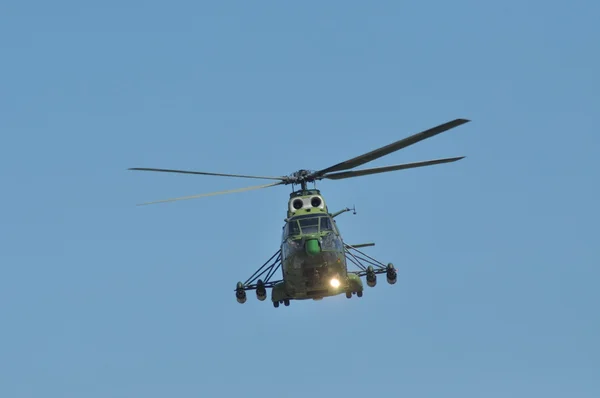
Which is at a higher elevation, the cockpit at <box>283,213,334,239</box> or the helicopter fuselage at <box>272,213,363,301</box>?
the cockpit at <box>283,213,334,239</box>

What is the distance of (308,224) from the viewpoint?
4697 centimetres

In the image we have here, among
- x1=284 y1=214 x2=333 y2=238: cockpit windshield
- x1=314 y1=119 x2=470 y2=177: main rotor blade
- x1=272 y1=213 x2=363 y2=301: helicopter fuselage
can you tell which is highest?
x1=314 y1=119 x2=470 y2=177: main rotor blade

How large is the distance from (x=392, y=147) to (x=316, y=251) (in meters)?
4.45

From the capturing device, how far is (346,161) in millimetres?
47406

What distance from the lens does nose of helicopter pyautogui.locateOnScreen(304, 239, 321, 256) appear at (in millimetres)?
45844

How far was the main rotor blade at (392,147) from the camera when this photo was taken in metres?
43.4

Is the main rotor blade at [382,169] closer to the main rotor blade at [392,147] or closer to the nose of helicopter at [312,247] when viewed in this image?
the main rotor blade at [392,147]

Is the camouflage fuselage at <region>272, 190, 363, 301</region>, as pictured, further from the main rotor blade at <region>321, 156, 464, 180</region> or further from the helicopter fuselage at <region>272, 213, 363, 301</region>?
the main rotor blade at <region>321, 156, 464, 180</region>

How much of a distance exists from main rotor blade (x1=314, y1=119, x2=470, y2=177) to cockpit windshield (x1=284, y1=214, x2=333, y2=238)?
2.00 meters

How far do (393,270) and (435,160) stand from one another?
16.3 ft

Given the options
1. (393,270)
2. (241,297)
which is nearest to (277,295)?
(241,297)

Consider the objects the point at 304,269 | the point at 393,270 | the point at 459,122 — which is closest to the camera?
the point at 459,122

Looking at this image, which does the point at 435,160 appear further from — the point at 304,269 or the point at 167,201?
the point at 167,201

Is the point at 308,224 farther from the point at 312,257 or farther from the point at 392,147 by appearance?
the point at 392,147
